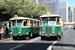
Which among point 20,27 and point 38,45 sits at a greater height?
point 20,27

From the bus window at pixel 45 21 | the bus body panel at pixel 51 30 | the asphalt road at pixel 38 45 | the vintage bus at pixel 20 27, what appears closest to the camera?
the asphalt road at pixel 38 45

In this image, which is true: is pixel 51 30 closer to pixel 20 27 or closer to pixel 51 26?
pixel 51 26

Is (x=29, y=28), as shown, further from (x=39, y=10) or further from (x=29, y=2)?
(x=39, y=10)

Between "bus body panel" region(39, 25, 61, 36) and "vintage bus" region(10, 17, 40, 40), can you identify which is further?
"vintage bus" region(10, 17, 40, 40)

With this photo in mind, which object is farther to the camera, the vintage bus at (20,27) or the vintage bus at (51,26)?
the vintage bus at (20,27)

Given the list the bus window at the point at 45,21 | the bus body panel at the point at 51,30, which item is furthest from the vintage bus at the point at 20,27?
the bus body panel at the point at 51,30

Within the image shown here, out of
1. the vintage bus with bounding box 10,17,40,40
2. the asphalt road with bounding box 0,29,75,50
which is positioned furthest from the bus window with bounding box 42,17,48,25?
the asphalt road with bounding box 0,29,75,50

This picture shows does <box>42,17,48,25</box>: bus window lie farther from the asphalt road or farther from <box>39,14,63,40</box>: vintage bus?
the asphalt road

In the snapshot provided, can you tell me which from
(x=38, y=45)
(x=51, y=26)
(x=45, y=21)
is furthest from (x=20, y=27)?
(x=38, y=45)

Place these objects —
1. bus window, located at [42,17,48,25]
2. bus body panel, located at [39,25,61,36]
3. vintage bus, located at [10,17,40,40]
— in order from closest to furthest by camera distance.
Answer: bus body panel, located at [39,25,61,36], bus window, located at [42,17,48,25], vintage bus, located at [10,17,40,40]

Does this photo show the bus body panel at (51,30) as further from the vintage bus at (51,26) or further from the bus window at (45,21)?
the bus window at (45,21)

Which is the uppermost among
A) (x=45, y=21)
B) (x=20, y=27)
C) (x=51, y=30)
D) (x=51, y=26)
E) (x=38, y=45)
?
(x=45, y=21)

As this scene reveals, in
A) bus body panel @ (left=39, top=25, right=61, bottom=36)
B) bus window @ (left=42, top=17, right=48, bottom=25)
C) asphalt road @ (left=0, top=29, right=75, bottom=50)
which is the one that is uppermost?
bus window @ (left=42, top=17, right=48, bottom=25)

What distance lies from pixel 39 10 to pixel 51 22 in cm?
1723
